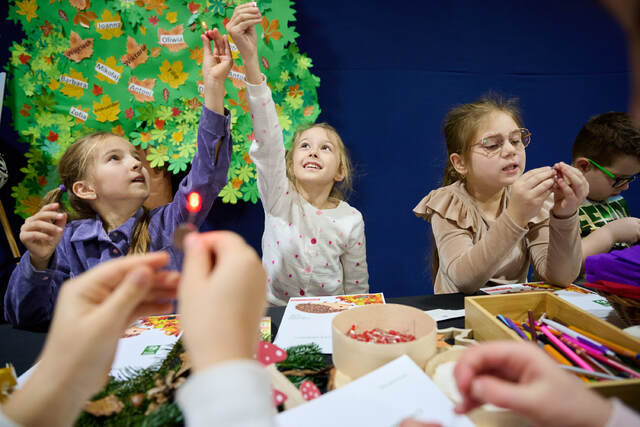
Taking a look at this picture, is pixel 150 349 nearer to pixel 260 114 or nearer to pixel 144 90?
pixel 260 114

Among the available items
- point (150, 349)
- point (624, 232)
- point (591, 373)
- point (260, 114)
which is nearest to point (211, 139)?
point (260, 114)

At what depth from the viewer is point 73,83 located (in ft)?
6.65

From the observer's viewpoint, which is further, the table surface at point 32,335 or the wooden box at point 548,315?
the table surface at point 32,335

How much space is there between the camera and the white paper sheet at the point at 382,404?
0.54m

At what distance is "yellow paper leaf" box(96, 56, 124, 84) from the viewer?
80.3 inches

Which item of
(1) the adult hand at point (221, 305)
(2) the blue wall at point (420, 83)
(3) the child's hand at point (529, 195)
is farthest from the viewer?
(2) the blue wall at point (420, 83)

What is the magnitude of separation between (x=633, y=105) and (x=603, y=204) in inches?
75.1

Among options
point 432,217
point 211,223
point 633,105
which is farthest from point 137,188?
point 633,105

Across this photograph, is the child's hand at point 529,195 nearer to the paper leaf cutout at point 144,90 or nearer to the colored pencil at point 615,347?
the colored pencil at point 615,347

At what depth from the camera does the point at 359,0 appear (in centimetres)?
238

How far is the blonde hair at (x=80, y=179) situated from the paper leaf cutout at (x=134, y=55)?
0.70 m

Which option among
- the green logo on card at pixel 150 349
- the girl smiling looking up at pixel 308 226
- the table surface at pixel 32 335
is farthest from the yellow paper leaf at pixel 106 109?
the green logo on card at pixel 150 349

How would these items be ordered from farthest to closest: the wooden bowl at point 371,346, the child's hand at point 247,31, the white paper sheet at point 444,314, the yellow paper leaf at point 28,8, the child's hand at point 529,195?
the yellow paper leaf at point 28,8
the child's hand at point 247,31
the child's hand at point 529,195
the white paper sheet at point 444,314
the wooden bowl at point 371,346

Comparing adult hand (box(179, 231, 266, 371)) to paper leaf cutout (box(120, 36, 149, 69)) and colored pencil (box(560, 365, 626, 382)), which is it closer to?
colored pencil (box(560, 365, 626, 382))
